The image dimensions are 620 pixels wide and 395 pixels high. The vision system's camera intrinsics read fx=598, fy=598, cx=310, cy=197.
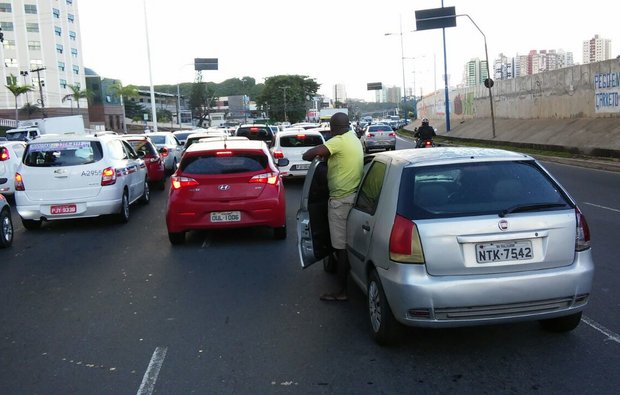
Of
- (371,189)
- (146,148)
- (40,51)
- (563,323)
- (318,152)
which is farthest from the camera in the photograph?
(40,51)

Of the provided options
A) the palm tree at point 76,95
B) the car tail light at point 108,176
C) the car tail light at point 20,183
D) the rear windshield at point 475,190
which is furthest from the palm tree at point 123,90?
the rear windshield at point 475,190

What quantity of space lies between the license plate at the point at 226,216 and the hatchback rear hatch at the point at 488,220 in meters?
4.44

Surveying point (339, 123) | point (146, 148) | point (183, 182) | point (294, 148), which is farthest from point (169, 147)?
point (339, 123)

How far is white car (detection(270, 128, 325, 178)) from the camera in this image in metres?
16.5

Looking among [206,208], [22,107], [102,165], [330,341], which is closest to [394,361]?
[330,341]

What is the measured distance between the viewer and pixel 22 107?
75.4 meters

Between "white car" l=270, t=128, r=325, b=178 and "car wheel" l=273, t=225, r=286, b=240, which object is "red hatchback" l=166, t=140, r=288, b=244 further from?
"white car" l=270, t=128, r=325, b=178

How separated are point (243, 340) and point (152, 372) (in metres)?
0.83

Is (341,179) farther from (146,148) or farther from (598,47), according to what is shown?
(598,47)

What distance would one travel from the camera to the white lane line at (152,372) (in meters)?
3.93

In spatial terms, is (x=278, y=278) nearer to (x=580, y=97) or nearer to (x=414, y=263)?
(x=414, y=263)

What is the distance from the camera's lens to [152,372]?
421 centimetres

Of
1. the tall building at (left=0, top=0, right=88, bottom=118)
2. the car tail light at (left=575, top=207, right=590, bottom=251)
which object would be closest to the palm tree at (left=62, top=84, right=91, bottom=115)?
the tall building at (left=0, top=0, right=88, bottom=118)

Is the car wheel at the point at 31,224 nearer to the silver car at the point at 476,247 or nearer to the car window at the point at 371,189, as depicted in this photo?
the car window at the point at 371,189
